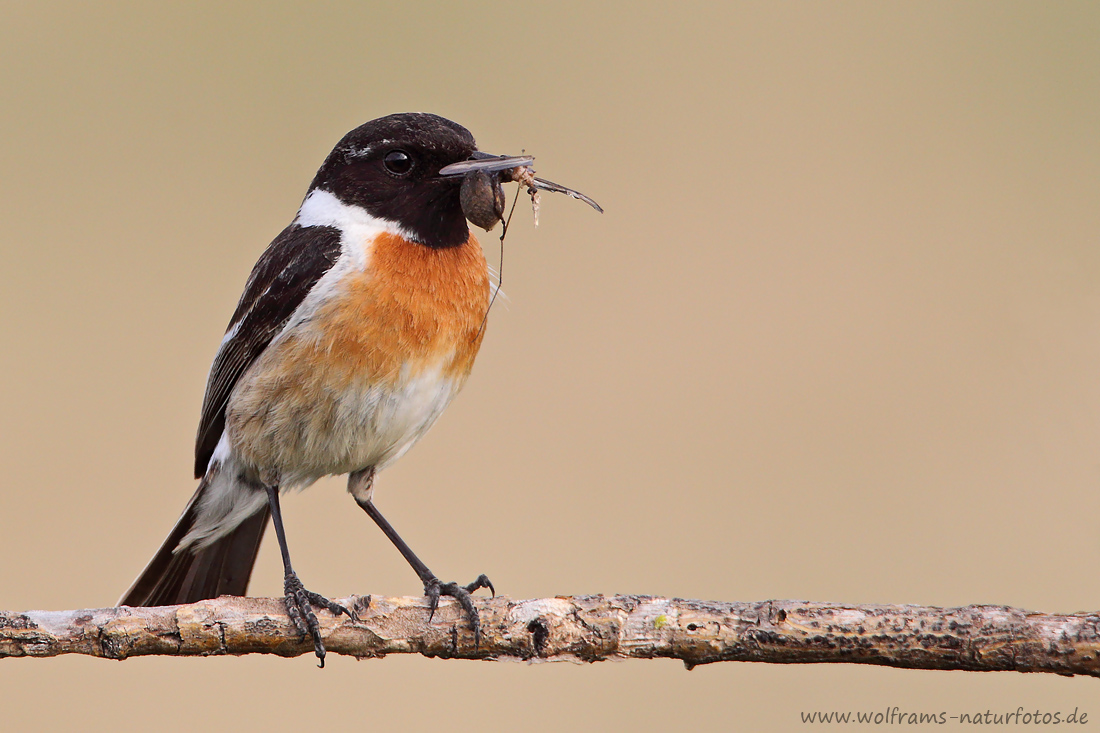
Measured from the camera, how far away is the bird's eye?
13.7ft

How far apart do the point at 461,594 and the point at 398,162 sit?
6.10 ft

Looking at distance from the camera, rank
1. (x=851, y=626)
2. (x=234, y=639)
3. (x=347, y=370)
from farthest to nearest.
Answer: (x=347, y=370), (x=234, y=639), (x=851, y=626)

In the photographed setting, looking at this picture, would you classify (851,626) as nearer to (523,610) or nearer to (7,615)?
(523,610)

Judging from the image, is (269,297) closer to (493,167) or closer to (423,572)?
(493,167)

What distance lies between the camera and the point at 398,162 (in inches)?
165

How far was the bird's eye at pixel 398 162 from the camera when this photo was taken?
4168mm

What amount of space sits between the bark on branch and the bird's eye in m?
1.83

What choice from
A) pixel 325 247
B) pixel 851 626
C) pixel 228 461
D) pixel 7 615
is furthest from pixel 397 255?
pixel 851 626

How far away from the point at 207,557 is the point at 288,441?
0.93 m

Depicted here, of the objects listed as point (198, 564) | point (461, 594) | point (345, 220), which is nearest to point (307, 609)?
point (461, 594)

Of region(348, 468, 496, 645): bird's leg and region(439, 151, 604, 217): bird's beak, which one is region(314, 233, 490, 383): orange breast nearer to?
region(439, 151, 604, 217): bird's beak

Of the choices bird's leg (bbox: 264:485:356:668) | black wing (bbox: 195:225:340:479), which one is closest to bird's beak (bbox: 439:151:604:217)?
black wing (bbox: 195:225:340:479)

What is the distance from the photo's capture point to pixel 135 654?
3.20m

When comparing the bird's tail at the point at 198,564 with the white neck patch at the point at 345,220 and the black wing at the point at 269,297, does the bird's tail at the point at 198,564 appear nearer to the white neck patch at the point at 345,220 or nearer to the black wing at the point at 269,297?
the black wing at the point at 269,297
